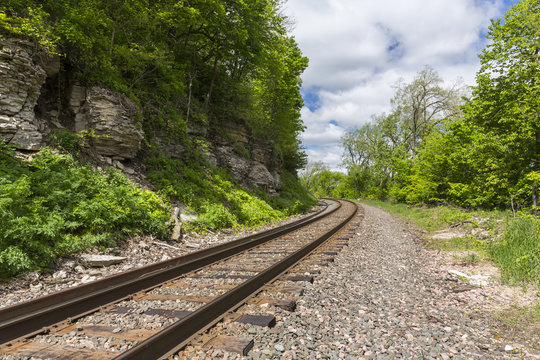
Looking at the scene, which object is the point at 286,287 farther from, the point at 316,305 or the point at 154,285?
the point at 154,285

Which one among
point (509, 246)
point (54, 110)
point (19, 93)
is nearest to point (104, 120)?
point (54, 110)

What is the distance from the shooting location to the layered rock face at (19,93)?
7141 millimetres

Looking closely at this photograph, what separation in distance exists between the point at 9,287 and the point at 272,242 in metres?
6.22

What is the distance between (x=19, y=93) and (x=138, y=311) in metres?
7.58

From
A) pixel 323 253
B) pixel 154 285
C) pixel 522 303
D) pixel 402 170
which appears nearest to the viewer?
pixel 522 303

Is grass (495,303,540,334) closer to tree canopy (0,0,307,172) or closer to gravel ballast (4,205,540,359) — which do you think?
gravel ballast (4,205,540,359)

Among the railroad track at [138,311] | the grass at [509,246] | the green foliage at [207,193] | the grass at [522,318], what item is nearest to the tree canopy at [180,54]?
the green foliage at [207,193]

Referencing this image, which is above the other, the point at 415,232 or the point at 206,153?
the point at 206,153

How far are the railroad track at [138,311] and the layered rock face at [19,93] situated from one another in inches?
212

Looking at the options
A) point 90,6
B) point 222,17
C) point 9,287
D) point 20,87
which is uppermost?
point 222,17

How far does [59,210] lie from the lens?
247 inches

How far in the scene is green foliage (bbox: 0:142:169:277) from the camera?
514 cm

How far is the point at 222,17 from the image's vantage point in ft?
47.1

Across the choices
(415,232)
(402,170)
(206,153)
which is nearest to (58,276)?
(206,153)
